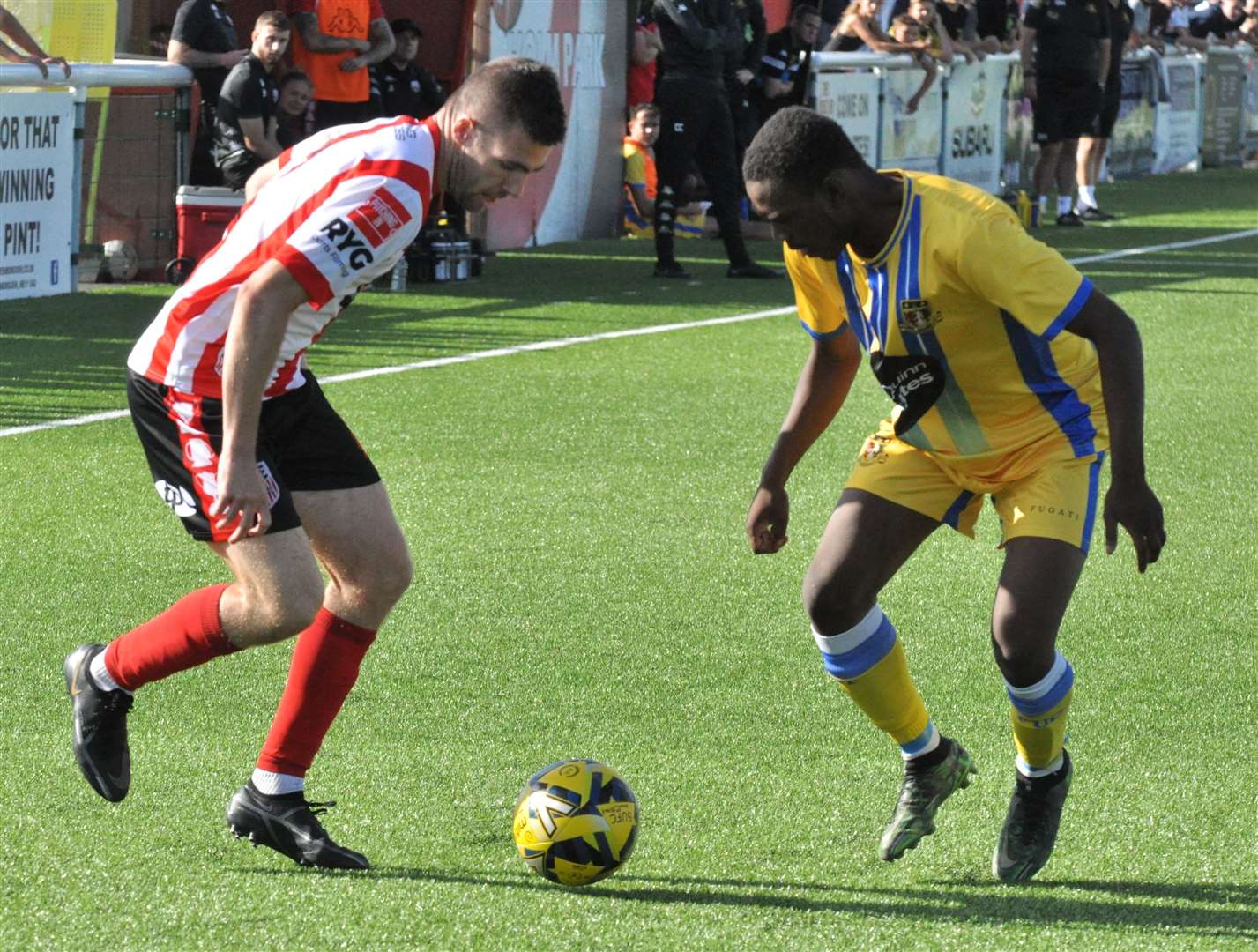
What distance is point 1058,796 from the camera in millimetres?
4652

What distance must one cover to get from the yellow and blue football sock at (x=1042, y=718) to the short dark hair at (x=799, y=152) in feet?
3.96

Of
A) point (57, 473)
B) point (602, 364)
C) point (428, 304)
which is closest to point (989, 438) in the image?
point (57, 473)

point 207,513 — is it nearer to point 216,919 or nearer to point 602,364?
point 216,919

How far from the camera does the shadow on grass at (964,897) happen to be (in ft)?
14.1

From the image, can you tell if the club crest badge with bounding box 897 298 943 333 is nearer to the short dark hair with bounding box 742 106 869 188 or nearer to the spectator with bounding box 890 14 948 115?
the short dark hair with bounding box 742 106 869 188

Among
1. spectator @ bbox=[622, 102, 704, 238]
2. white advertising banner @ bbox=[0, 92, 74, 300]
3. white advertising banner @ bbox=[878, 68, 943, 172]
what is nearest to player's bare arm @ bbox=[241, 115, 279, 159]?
white advertising banner @ bbox=[0, 92, 74, 300]

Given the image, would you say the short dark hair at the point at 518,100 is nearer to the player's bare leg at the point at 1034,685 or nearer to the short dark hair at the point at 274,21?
the player's bare leg at the point at 1034,685

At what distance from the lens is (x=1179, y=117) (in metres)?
29.0

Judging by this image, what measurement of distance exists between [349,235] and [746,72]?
13.4 m

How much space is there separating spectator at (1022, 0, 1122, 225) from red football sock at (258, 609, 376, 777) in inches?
657

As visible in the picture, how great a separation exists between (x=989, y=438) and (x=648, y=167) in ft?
48.8

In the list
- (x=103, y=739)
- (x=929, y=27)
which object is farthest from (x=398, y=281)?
(x=103, y=739)

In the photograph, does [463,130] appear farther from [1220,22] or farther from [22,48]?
[1220,22]

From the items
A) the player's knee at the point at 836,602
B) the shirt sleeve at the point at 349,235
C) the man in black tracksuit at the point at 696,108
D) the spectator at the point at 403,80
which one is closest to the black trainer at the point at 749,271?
the man in black tracksuit at the point at 696,108
